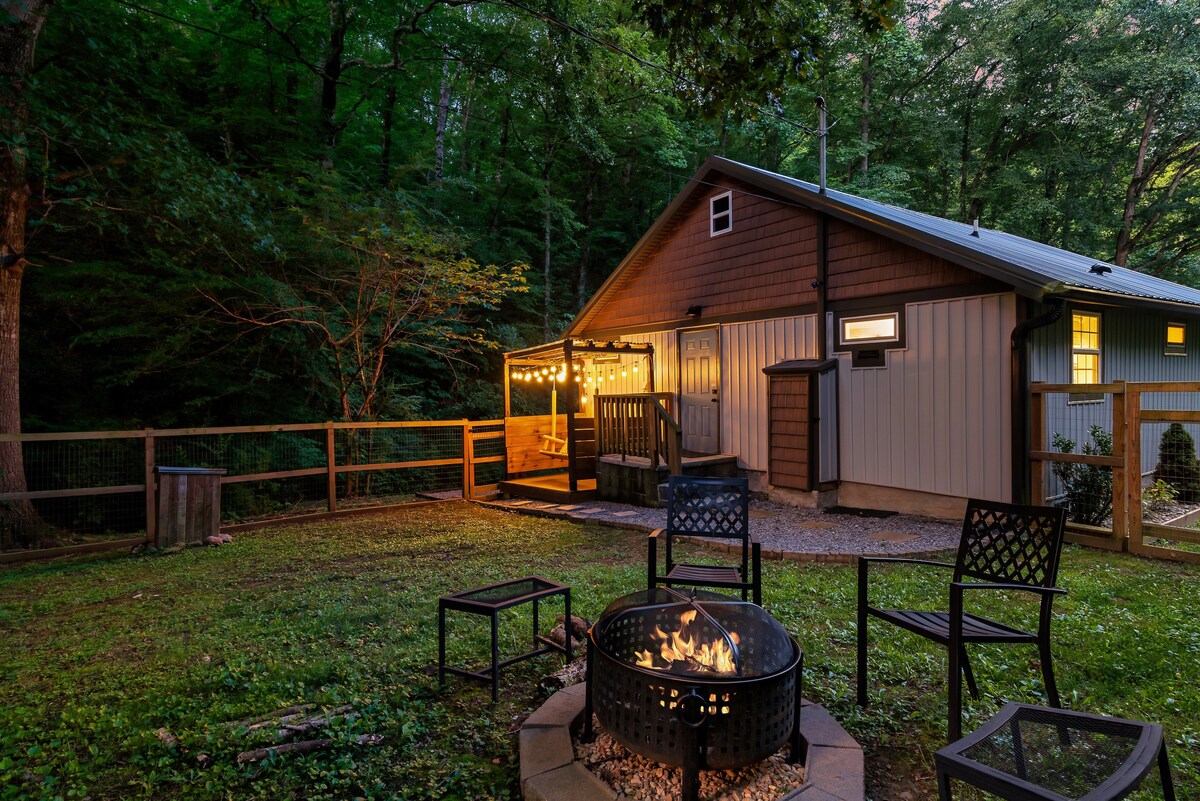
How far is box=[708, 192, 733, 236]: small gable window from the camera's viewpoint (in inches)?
384

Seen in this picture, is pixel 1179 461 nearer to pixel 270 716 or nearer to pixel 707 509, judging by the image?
pixel 707 509

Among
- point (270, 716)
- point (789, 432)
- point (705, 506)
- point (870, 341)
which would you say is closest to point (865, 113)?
point (870, 341)

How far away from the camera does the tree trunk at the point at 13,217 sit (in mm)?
5961

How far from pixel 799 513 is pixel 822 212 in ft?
14.3

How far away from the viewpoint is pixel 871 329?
7.86 metres

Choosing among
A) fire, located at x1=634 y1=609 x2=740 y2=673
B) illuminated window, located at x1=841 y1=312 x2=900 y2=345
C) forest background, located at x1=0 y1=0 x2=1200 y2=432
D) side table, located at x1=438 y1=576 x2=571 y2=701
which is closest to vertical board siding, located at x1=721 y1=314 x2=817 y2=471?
illuminated window, located at x1=841 y1=312 x2=900 y2=345

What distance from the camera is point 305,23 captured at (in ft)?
42.6

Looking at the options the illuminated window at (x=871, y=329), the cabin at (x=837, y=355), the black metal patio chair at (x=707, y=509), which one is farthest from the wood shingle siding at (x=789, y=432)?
the black metal patio chair at (x=707, y=509)

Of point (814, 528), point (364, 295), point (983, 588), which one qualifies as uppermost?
point (364, 295)

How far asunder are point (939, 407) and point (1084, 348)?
242cm

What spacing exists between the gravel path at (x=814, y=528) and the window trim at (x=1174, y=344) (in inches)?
258

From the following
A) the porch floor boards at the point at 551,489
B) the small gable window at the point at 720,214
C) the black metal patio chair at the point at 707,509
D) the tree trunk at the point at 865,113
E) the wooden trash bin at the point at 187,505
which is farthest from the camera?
the tree trunk at the point at 865,113

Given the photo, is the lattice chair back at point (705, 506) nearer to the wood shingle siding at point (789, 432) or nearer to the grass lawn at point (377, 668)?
the grass lawn at point (377, 668)

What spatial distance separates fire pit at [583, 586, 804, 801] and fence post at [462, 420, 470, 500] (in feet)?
25.2
